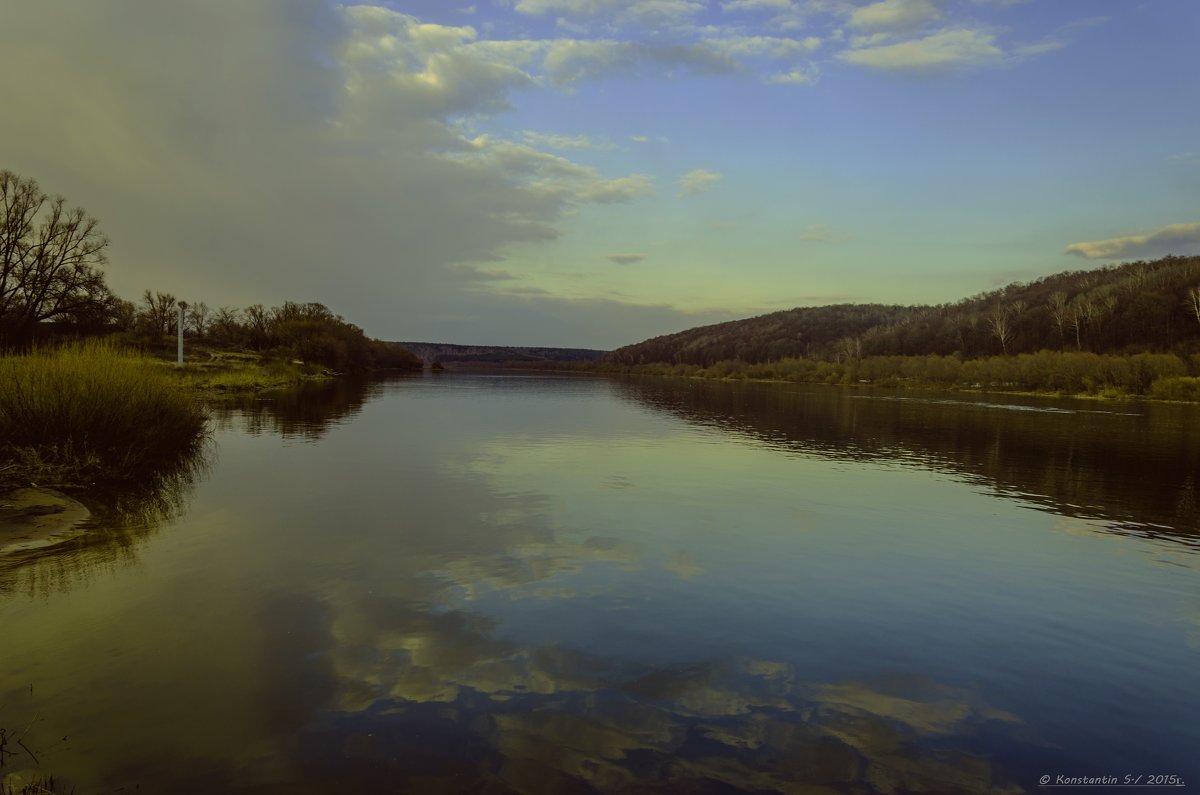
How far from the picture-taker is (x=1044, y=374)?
10050 centimetres

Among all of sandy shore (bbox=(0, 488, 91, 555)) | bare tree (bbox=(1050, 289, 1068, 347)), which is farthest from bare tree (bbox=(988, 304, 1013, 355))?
sandy shore (bbox=(0, 488, 91, 555))

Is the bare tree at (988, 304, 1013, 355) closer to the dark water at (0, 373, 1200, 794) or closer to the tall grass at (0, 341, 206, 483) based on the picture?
the dark water at (0, 373, 1200, 794)

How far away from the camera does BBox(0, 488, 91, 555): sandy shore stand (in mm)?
12188

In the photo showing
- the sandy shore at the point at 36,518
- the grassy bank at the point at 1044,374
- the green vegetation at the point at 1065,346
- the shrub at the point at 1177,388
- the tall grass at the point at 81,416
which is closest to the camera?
the sandy shore at the point at 36,518

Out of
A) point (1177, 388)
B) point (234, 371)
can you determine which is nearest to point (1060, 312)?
point (1177, 388)

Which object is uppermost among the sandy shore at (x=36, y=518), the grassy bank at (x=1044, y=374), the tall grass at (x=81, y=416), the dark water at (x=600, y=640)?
the grassy bank at (x=1044, y=374)

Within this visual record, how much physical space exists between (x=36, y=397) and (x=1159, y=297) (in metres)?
179

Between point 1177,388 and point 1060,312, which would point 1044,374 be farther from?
point 1060,312

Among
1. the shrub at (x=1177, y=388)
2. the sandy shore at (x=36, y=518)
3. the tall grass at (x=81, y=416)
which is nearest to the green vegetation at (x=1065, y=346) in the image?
the shrub at (x=1177, y=388)

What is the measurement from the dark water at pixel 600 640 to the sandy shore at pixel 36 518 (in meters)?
0.76

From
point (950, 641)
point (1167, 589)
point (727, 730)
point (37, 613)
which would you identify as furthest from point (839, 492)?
point (37, 613)

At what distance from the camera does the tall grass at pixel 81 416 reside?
16.4m

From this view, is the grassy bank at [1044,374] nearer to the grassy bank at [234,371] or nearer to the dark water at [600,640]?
the dark water at [600,640]

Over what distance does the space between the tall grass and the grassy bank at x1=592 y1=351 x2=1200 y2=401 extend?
10053 centimetres
